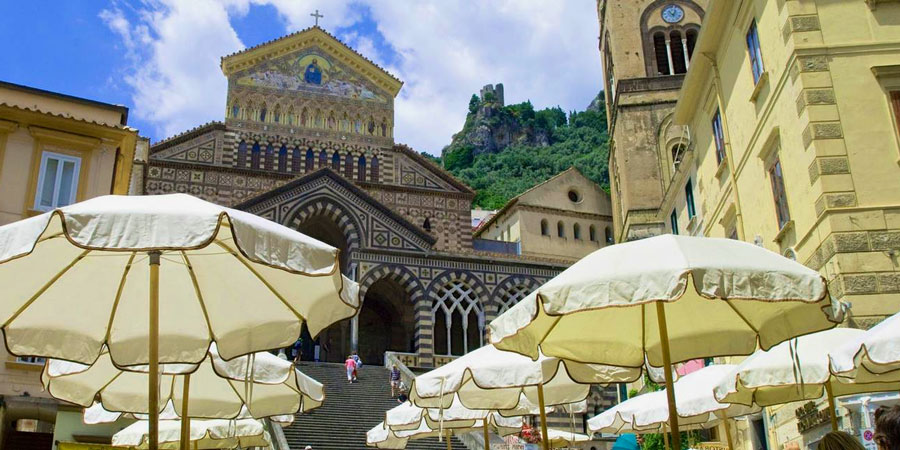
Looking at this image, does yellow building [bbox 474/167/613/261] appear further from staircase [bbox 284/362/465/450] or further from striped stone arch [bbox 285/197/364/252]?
staircase [bbox 284/362/465/450]

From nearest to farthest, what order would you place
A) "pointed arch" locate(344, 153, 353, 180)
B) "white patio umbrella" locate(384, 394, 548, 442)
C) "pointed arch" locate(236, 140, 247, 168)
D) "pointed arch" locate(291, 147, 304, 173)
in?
1. "white patio umbrella" locate(384, 394, 548, 442)
2. "pointed arch" locate(236, 140, 247, 168)
3. "pointed arch" locate(291, 147, 304, 173)
4. "pointed arch" locate(344, 153, 353, 180)

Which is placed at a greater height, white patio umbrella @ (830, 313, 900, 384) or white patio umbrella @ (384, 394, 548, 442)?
white patio umbrella @ (830, 313, 900, 384)

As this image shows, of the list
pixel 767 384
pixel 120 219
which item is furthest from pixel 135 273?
pixel 767 384

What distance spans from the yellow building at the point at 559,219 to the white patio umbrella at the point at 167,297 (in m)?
34.4

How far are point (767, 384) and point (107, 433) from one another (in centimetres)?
1366

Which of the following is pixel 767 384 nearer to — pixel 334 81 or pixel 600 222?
pixel 334 81

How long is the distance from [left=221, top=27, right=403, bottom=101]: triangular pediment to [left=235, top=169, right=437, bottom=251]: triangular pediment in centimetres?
865

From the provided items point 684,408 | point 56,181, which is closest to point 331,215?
point 56,181

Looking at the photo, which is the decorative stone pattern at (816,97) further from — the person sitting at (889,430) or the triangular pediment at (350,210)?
the triangular pediment at (350,210)

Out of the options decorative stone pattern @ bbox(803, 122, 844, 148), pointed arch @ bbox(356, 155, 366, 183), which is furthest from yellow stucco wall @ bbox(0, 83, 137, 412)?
pointed arch @ bbox(356, 155, 366, 183)

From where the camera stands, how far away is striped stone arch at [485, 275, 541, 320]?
31.0 meters

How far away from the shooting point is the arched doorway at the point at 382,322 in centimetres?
3209

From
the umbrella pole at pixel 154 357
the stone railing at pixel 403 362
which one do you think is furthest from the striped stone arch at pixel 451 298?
the umbrella pole at pixel 154 357

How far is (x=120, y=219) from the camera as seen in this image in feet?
15.2
